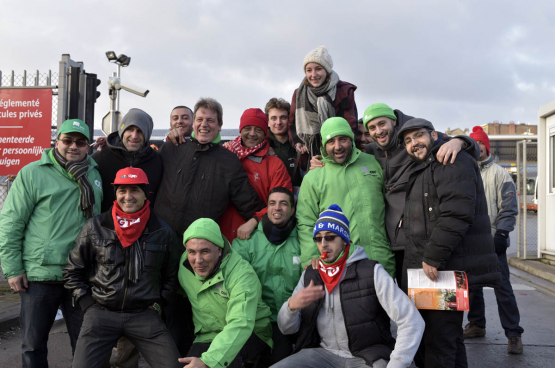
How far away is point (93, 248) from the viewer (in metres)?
3.45

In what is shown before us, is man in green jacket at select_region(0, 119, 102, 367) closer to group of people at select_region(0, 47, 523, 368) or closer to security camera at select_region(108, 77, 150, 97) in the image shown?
group of people at select_region(0, 47, 523, 368)

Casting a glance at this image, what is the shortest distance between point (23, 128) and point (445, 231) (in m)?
6.44

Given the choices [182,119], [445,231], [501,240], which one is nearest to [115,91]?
[182,119]

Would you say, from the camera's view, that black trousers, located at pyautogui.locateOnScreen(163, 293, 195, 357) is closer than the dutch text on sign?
Yes

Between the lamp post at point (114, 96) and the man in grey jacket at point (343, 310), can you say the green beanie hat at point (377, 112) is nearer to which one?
the man in grey jacket at point (343, 310)

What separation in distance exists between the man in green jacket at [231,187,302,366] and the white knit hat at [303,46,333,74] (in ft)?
4.82

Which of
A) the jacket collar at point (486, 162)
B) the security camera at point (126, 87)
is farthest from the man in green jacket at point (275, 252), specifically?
the security camera at point (126, 87)

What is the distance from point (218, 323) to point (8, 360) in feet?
8.97

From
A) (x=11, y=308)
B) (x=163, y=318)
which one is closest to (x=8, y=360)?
(x=11, y=308)

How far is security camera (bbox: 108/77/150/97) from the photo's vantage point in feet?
40.0

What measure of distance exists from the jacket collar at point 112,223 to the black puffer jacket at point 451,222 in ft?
6.46

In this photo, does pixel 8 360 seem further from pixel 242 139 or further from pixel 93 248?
pixel 242 139

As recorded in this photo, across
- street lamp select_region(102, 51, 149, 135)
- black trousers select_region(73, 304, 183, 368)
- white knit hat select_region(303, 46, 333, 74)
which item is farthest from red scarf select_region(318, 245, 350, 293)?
street lamp select_region(102, 51, 149, 135)

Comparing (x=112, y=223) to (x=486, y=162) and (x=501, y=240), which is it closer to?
(x=501, y=240)
